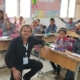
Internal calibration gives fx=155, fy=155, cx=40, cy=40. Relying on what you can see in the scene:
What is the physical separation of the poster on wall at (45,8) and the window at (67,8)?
457 mm

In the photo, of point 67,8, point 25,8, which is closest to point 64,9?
point 67,8

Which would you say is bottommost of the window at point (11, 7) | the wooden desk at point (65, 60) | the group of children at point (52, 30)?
the wooden desk at point (65, 60)

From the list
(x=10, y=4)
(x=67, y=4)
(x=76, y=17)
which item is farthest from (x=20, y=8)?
(x=76, y=17)

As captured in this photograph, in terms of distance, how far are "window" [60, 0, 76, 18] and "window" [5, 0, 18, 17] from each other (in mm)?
2568

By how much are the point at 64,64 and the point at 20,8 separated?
3.95 metres

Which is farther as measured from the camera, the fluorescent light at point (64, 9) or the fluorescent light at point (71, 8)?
the fluorescent light at point (71, 8)

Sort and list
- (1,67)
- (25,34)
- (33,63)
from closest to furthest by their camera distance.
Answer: (25,34) → (33,63) → (1,67)

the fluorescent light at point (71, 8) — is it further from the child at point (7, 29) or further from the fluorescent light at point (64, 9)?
the child at point (7, 29)

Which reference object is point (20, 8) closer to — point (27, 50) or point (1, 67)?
point (1, 67)

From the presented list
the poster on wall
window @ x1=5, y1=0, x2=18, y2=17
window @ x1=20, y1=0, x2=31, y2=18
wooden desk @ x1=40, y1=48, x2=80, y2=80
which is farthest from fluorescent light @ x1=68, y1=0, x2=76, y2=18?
wooden desk @ x1=40, y1=48, x2=80, y2=80

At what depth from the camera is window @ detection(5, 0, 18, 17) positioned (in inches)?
221

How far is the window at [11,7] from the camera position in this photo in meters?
5.63

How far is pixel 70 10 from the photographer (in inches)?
311

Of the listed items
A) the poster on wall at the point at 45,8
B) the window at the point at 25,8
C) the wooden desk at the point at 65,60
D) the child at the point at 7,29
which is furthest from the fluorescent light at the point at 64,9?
the wooden desk at the point at 65,60
